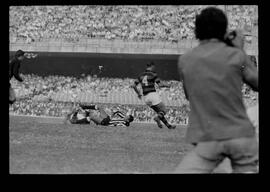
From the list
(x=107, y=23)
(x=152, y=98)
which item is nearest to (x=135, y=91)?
(x=152, y=98)

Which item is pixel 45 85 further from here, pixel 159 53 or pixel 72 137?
pixel 72 137

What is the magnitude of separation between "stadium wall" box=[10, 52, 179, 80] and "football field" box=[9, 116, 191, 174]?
8.02 metres

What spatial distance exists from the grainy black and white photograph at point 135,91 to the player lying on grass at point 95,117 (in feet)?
0.09

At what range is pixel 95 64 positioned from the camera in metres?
20.5

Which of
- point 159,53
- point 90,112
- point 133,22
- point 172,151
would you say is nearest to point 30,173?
point 172,151

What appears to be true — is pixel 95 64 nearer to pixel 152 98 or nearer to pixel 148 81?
pixel 152 98

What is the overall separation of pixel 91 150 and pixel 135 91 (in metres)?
5.72

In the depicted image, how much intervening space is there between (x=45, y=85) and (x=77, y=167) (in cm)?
1263

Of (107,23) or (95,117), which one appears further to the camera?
(107,23)

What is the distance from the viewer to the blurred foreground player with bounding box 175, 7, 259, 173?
4.75 m

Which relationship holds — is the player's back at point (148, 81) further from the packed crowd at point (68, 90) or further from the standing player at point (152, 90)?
the packed crowd at point (68, 90)

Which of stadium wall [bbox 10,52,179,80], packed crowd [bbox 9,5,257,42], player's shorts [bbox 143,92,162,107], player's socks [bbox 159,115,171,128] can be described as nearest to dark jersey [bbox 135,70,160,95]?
player's shorts [bbox 143,92,162,107]

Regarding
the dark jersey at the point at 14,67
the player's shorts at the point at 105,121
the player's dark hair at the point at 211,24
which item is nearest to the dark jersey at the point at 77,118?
the player's shorts at the point at 105,121
